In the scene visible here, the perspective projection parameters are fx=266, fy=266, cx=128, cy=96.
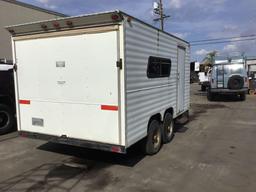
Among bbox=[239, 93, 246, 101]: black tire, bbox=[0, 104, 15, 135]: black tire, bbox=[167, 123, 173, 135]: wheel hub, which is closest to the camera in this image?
bbox=[167, 123, 173, 135]: wheel hub

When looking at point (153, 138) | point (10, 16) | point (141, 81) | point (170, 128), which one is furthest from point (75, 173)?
point (10, 16)

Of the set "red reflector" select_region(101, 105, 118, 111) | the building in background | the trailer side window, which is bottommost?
"red reflector" select_region(101, 105, 118, 111)

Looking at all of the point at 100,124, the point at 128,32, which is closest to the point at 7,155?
the point at 100,124

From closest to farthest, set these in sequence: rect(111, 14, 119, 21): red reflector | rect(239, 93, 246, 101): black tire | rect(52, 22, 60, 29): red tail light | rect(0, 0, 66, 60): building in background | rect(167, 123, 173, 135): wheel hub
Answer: rect(111, 14, 119, 21): red reflector < rect(52, 22, 60, 29): red tail light < rect(167, 123, 173, 135): wheel hub < rect(0, 0, 66, 60): building in background < rect(239, 93, 246, 101): black tire

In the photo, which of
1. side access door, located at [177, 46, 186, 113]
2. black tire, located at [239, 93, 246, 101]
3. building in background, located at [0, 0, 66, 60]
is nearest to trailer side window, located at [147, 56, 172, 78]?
side access door, located at [177, 46, 186, 113]

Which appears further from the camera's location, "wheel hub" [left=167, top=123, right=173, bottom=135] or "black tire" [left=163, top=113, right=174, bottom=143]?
"wheel hub" [left=167, top=123, right=173, bottom=135]

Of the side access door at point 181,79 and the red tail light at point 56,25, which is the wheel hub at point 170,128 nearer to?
the side access door at point 181,79

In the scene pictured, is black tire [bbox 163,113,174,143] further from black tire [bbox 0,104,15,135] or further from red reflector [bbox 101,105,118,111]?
black tire [bbox 0,104,15,135]

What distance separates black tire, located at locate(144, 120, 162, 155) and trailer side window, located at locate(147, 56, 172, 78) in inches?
42.6

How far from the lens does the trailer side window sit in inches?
222

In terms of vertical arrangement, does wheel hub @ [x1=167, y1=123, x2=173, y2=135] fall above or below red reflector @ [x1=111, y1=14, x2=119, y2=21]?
below

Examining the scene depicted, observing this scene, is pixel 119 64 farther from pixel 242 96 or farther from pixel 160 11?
pixel 160 11

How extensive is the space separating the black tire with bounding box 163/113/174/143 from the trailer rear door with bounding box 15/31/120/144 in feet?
7.86

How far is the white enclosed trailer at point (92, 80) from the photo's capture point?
15.1ft
